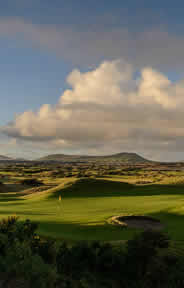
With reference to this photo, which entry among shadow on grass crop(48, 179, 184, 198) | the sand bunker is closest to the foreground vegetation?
the sand bunker

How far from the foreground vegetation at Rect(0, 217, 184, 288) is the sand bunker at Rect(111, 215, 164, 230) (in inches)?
351

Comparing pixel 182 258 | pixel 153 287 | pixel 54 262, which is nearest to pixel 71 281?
pixel 54 262

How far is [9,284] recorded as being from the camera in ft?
35.8

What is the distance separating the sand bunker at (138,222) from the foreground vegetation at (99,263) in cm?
893

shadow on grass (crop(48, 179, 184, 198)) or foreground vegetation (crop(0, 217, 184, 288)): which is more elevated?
foreground vegetation (crop(0, 217, 184, 288))

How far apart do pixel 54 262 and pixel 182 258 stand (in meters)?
7.29

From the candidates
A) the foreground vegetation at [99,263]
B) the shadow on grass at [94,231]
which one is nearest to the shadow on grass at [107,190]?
the shadow on grass at [94,231]

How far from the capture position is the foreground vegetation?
39.2ft

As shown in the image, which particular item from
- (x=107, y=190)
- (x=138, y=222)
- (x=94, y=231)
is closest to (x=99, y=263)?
(x=94, y=231)

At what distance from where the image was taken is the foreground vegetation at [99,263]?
1195 centimetres

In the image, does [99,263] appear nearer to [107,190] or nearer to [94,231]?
[94,231]

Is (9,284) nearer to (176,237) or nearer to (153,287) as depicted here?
(153,287)

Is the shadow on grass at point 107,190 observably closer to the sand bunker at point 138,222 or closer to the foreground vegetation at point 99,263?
the sand bunker at point 138,222

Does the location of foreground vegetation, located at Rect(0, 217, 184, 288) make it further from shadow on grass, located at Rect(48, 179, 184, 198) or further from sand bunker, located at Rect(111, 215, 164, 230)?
shadow on grass, located at Rect(48, 179, 184, 198)
